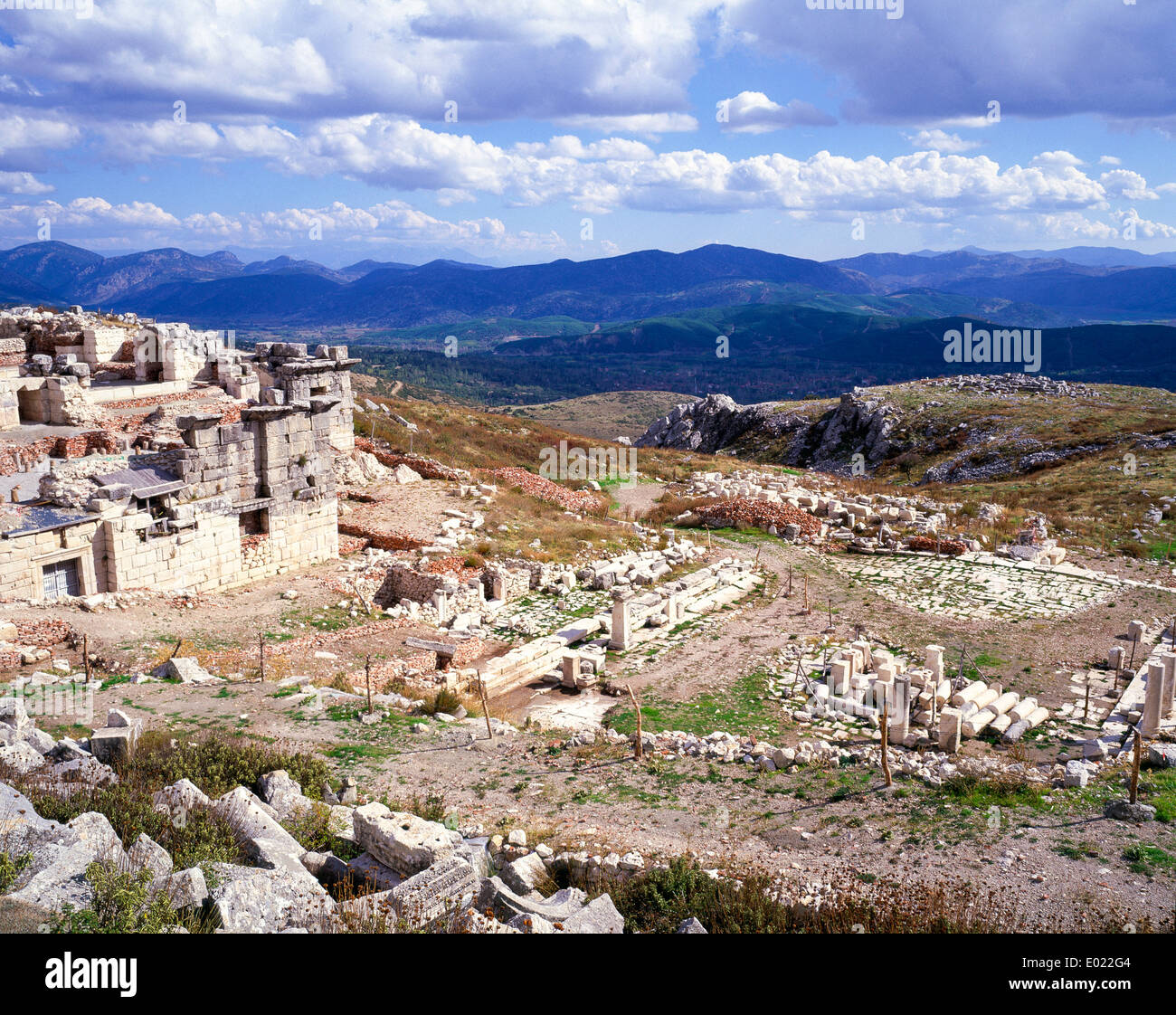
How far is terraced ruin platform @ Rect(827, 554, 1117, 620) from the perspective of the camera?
62.6 feet

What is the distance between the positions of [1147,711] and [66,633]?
16107 mm

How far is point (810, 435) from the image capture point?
181ft

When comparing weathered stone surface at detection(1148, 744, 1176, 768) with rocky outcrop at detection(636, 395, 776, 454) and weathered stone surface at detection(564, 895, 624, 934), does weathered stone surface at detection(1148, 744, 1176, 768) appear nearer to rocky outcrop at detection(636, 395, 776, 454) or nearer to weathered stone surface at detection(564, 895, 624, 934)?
weathered stone surface at detection(564, 895, 624, 934)

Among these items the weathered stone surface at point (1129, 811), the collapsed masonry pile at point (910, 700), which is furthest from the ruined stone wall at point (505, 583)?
the weathered stone surface at point (1129, 811)

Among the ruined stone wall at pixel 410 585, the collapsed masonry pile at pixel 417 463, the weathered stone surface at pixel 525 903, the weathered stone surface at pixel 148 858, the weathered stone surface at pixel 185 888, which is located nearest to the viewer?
the weathered stone surface at pixel 185 888

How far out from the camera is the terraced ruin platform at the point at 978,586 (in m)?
19.1

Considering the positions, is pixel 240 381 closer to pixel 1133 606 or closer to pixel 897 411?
pixel 1133 606

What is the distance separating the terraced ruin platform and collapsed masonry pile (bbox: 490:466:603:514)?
8.32 metres

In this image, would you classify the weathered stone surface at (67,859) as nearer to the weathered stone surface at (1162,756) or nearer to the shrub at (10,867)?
the shrub at (10,867)

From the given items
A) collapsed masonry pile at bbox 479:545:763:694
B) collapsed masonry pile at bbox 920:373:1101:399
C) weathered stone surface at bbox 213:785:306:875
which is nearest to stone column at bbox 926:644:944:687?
collapsed masonry pile at bbox 479:545:763:694

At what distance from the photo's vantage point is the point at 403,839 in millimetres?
7734

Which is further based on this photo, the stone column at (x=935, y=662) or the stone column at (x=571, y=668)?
the stone column at (x=571, y=668)

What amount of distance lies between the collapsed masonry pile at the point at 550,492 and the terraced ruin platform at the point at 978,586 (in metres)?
8.32
